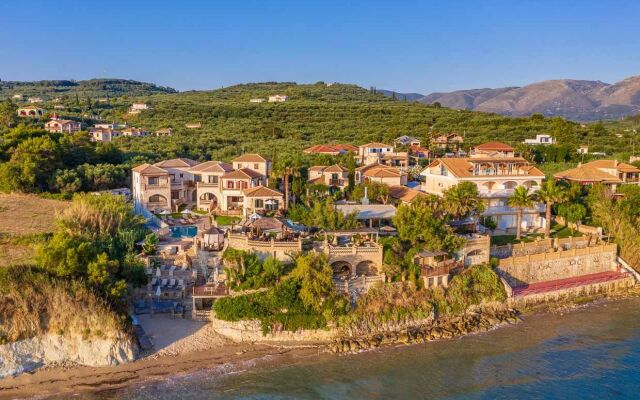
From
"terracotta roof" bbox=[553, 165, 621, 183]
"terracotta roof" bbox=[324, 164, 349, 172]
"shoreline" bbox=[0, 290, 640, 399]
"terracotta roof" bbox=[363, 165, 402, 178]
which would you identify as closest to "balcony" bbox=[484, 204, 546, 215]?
"terracotta roof" bbox=[553, 165, 621, 183]

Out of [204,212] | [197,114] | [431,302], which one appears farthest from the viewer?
[197,114]

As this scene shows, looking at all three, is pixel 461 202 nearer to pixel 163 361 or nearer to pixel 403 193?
pixel 403 193

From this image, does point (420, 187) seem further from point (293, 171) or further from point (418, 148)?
point (418, 148)

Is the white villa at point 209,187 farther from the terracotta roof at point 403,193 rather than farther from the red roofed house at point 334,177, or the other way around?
the terracotta roof at point 403,193

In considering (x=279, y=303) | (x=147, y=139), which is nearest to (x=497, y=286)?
(x=279, y=303)

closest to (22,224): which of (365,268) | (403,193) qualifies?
(365,268)
